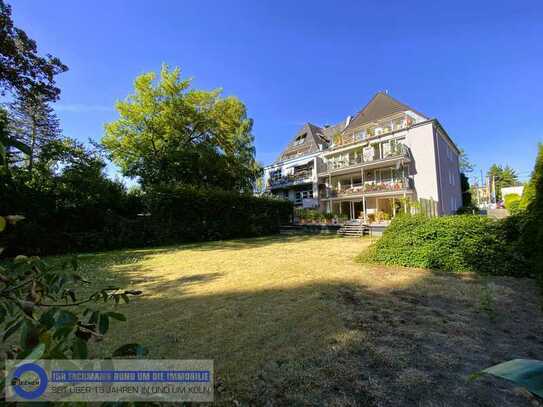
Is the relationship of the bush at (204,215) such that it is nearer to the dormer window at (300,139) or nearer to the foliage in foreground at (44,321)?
the dormer window at (300,139)

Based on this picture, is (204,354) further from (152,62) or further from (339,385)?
(152,62)

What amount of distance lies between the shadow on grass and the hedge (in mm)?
10042

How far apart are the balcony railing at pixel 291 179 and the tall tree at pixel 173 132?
854 cm

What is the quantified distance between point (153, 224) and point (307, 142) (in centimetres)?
1986

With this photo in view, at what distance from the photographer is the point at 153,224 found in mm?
15211

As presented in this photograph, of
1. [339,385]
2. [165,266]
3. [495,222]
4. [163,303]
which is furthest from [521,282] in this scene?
[165,266]

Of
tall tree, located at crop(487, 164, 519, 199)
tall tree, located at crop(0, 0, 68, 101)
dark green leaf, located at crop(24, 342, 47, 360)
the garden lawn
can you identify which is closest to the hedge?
tall tree, located at crop(0, 0, 68, 101)

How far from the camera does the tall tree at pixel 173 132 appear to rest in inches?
755

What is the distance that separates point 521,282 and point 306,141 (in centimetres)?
2536

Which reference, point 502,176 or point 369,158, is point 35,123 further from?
point 502,176

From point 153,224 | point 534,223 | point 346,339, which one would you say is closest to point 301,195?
point 153,224

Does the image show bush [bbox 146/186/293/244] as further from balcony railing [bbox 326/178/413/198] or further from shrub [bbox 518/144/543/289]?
shrub [bbox 518/144/543/289]

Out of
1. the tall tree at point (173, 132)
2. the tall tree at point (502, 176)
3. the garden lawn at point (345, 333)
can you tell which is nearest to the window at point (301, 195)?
the tall tree at point (173, 132)

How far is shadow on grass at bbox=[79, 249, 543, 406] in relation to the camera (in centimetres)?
235
